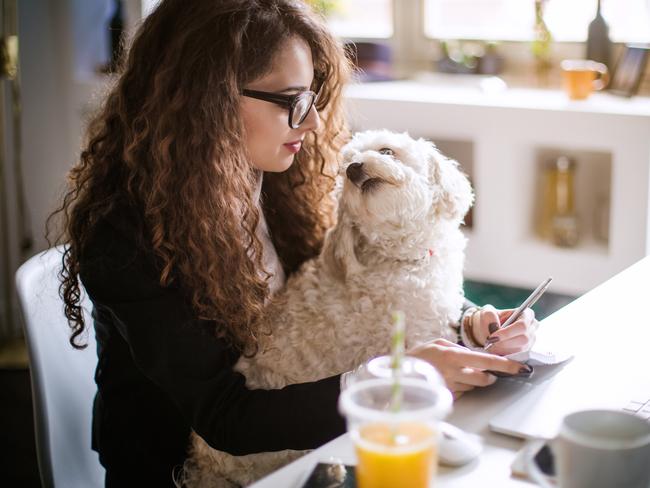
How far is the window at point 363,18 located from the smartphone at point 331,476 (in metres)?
2.85

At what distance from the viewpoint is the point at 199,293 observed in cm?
127

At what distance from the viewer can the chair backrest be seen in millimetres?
1322

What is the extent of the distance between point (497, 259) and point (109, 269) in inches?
77.5

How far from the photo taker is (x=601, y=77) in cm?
294

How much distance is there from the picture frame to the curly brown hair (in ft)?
5.80


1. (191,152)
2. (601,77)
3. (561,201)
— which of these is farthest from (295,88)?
(601,77)

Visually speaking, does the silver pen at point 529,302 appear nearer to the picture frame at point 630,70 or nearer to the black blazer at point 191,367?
the black blazer at point 191,367

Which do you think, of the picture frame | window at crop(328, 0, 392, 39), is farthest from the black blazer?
window at crop(328, 0, 392, 39)

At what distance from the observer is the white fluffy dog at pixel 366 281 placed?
1.39 m

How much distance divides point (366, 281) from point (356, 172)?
0.18 m

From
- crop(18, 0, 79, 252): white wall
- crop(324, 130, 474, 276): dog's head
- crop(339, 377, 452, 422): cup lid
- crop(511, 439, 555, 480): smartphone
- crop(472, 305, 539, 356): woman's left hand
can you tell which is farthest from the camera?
crop(18, 0, 79, 252): white wall

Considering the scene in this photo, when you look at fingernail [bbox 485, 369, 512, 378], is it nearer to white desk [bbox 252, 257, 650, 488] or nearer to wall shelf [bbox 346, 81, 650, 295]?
white desk [bbox 252, 257, 650, 488]

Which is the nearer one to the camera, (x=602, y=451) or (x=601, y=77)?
(x=602, y=451)

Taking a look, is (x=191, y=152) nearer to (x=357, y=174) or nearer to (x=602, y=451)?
(x=357, y=174)
